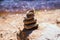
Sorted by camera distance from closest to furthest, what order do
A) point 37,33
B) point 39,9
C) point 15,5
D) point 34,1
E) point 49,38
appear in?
point 49,38 → point 37,33 → point 39,9 → point 15,5 → point 34,1

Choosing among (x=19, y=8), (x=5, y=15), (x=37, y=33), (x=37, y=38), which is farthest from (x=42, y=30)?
(x=19, y=8)

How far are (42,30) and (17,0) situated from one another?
11.5 feet

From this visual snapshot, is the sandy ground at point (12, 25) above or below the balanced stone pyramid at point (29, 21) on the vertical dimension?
Answer: below

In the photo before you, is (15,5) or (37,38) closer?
(37,38)

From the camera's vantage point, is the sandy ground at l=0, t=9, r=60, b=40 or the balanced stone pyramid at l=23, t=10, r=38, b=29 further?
the sandy ground at l=0, t=9, r=60, b=40

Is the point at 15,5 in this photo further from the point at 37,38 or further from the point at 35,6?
the point at 37,38

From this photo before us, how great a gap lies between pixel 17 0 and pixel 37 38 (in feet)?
12.4

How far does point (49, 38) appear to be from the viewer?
2.17 metres

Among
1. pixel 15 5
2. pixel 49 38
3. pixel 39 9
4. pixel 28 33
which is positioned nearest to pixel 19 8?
pixel 15 5

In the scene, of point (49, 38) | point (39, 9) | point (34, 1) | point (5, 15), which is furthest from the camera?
point (34, 1)

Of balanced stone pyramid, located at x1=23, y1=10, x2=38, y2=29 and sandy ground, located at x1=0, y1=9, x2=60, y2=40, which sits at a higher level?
balanced stone pyramid, located at x1=23, y1=10, x2=38, y2=29

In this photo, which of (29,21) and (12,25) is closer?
(29,21)

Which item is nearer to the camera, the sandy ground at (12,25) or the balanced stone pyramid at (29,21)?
the balanced stone pyramid at (29,21)

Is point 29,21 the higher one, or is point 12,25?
point 29,21
